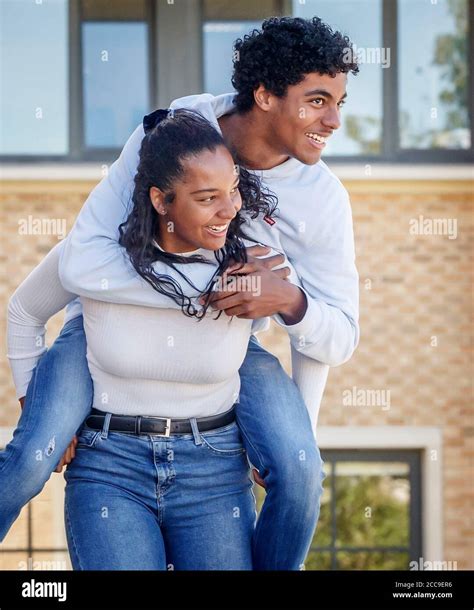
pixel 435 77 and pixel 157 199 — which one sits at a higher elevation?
pixel 435 77

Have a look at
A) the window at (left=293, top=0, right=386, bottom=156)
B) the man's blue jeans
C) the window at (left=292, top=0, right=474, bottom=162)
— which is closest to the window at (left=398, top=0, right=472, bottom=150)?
the window at (left=292, top=0, right=474, bottom=162)

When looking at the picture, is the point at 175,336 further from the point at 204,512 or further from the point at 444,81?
the point at 444,81

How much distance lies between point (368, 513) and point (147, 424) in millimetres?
2917

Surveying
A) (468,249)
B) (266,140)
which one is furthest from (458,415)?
(266,140)

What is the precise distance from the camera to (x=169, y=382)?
1905 mm

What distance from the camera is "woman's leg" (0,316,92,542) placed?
75.0 inches

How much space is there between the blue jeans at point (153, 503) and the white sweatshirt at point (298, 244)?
23 centimetres

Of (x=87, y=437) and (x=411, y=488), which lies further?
(x=411, y=488)

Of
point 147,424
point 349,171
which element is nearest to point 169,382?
point 147,424

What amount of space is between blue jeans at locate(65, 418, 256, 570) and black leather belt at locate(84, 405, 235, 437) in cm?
1

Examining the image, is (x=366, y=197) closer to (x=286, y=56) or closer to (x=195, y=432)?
(x=286, y=56)

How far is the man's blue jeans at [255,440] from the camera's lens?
1911mm

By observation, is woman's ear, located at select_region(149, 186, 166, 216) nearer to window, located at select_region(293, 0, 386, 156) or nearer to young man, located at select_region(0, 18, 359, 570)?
young man, located at select_region(0, 18, 359, 570)

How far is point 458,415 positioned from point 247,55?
291 cm
